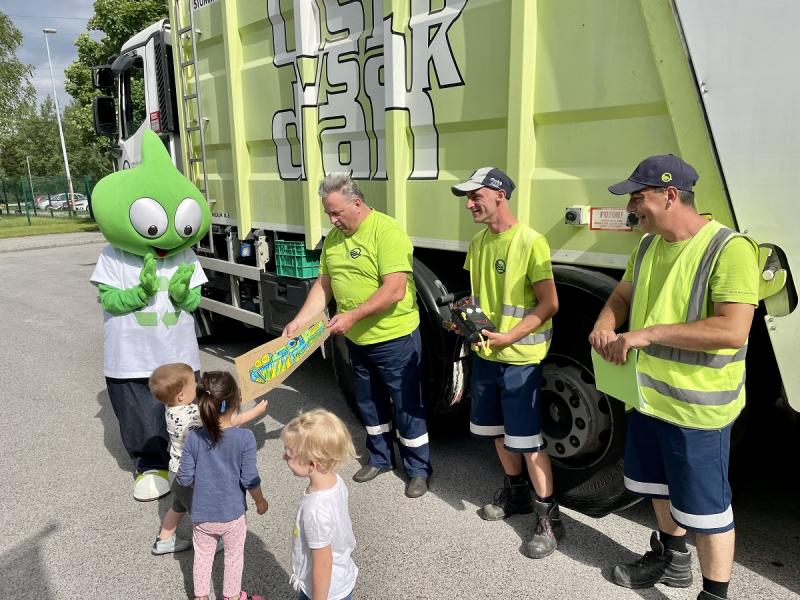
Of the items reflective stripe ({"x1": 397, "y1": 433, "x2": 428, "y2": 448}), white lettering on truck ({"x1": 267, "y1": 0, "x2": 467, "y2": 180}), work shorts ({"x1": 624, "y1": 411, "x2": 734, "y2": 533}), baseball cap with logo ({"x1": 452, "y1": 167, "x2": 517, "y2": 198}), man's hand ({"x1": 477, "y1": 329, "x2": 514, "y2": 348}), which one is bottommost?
reflective stripe ({"x1": 397, "y1": 433, "x2": 428, "y2": 448})

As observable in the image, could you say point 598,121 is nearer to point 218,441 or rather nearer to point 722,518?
point 722,518

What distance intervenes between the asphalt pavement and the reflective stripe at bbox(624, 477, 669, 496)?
0.44m

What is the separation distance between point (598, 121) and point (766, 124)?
23.9 inches

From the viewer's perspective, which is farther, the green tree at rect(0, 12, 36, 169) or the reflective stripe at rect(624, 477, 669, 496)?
the green tree at rect(0, 12, 36, 169)

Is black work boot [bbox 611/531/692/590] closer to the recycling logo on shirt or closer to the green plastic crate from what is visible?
the recycling logo on shirt

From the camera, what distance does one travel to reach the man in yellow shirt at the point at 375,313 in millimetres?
2797

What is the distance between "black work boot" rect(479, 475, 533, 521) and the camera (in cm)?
284

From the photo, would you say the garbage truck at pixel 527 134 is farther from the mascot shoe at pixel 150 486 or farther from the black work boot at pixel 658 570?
the mascot shoe at pixel 150 486

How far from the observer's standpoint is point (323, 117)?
3.64 metres

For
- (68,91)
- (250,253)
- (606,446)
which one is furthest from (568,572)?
(68,91)

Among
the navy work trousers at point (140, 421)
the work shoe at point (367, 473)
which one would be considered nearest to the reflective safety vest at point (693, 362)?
the work shoe at point (367, 473)

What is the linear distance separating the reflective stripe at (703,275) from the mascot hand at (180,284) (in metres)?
2.31

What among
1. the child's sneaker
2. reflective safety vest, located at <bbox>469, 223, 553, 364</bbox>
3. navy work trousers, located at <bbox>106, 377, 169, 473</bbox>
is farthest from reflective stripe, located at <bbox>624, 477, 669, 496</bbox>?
navy work trousers, located at <bbox>106, 377, 169, 473</bbox>

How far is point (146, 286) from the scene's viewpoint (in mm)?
2947
